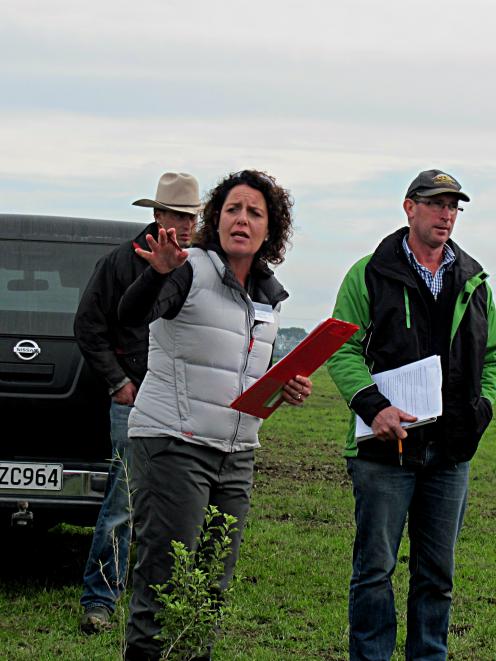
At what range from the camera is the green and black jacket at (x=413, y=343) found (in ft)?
17.1

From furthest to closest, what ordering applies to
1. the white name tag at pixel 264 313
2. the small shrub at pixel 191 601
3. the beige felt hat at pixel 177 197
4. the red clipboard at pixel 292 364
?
the beige felt hat at pixel 177 197 < the white name tag at pixel 264 313 < the red clipboard at pixel 292 364 < the small shrub at pixel 191 601

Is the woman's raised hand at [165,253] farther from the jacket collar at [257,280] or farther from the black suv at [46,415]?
the black suv at [46,415]

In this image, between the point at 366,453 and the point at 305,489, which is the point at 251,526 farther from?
the point at 366,453

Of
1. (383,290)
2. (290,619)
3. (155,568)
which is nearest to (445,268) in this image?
(383,290)

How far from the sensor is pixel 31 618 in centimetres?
674

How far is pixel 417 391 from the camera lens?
5129 millimetres

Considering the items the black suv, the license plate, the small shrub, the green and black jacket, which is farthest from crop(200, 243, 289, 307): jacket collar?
the license plate

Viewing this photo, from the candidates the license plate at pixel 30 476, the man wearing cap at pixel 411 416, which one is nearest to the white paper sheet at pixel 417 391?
the man wearing cap at pixel 411 416

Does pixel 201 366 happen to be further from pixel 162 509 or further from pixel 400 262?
pixel 400 262

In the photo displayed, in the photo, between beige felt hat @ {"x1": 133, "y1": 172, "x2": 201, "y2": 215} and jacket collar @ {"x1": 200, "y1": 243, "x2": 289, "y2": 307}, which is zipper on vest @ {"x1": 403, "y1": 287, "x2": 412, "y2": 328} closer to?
jacket collar @ {"x1": 200, "y1": 243, "x2": 289, "y2": 307}

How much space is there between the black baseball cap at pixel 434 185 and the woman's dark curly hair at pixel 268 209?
0.66 metres

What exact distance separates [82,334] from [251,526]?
366 centimetres

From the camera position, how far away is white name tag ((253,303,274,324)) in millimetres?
4642

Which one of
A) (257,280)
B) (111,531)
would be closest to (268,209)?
(257,280)
